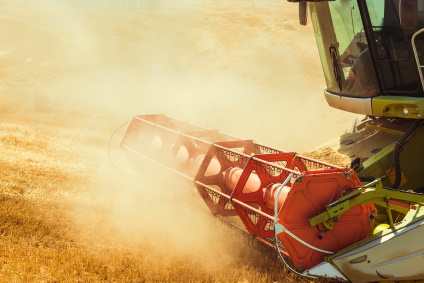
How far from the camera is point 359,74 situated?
205 inches

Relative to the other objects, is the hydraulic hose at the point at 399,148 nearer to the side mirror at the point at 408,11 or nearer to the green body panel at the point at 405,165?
the green body panel at the point at 405,165

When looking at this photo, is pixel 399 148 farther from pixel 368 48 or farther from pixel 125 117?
pixel 125 117

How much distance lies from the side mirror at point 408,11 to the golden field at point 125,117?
7.36 ft

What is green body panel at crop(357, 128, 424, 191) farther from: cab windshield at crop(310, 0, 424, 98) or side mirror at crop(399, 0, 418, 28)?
side mirror at crop(399, 0, 418, 28)

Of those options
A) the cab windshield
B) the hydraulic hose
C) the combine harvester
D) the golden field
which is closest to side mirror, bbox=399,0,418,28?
the combine harvester

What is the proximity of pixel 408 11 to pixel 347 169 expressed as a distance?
1.32m

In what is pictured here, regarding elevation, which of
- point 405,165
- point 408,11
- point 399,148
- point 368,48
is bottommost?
point 405,165

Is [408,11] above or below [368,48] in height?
above

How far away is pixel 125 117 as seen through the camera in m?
14.1

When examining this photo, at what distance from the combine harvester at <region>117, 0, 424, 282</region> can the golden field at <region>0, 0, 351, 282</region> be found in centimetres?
41

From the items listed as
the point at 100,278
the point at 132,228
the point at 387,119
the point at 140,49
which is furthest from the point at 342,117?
the point at 140,49

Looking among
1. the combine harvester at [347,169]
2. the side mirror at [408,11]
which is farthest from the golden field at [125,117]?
the side mirror at [408,11]

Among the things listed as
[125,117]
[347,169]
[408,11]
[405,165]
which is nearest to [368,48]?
[408,11]

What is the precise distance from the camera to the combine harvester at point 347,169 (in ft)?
12.7
